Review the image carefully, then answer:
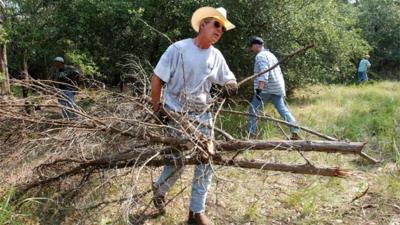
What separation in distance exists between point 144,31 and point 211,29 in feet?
19.7

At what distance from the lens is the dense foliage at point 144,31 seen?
8742 mm

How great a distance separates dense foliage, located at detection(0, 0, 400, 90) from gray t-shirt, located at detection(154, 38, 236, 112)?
513 centimetres

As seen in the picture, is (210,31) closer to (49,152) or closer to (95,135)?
(95,135)

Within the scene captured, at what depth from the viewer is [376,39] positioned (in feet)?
69.4

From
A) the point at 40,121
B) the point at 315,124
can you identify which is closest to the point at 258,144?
the point at 40,121

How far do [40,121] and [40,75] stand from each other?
24.9 feet

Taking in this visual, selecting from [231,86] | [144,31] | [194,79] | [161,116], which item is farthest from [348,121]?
[144,31]

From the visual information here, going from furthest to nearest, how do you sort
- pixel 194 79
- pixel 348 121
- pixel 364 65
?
pixel 364 65 → pixel 348 121 → pixel 194 79

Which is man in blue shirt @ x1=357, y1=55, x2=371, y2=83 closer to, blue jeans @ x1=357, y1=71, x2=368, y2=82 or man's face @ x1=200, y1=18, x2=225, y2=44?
blue jeans @ x1=357, y1=71, x2=368, y2=82

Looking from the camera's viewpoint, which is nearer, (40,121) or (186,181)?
(40,121)

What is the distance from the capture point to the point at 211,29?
10.9 ft

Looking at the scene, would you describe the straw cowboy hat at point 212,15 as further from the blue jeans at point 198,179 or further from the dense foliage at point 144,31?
the dense foliage at point 144,31

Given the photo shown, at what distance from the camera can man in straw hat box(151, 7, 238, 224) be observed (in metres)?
3.32

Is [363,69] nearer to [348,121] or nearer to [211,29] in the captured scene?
[348,121]
